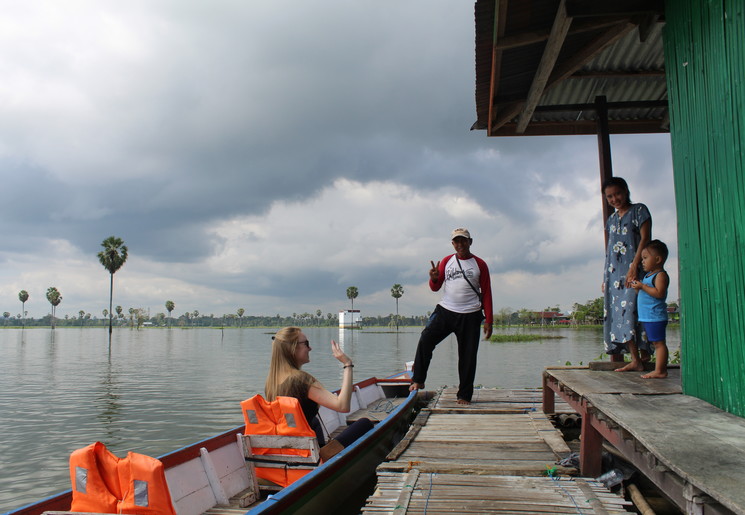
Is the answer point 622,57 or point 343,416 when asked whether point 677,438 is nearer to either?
point 622,57

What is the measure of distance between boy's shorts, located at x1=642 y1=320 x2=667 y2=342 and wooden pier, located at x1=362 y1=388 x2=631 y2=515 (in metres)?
1.35

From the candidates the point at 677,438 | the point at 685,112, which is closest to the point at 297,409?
the point at 677,438

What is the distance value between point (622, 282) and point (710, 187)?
2.01 m

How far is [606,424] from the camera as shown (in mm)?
3391

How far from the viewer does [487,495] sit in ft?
11.7

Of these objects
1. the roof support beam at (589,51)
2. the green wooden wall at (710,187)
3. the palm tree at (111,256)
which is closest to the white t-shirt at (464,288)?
the roof support beam at (589,51)

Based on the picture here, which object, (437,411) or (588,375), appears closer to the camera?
(588,375)

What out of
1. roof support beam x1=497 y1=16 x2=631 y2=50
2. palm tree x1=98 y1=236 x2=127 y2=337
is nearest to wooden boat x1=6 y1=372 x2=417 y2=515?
roof support beam x1=497 y1=16 x2=631 y2=50

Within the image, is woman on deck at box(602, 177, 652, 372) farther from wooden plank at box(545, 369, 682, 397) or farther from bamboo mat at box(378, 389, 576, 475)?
bamboo mat at box(378, 389, 576, 475)

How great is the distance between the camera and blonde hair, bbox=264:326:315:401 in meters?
4.41

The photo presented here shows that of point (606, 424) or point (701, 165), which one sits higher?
point (701, 165)

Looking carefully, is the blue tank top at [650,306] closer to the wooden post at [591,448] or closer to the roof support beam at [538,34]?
the wooden post at [591,448]

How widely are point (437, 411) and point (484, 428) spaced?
103cm

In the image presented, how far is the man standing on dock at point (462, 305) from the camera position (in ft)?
21.6
